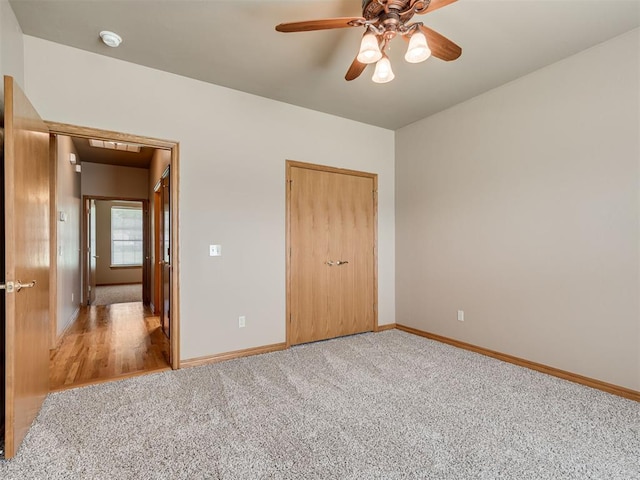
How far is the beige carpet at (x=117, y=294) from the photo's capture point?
6629mm

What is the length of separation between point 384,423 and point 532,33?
9.66 feet

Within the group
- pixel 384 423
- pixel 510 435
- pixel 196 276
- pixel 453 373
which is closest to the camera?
pixel 510 435

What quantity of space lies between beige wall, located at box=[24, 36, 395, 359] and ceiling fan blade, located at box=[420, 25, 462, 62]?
1950 millimetres

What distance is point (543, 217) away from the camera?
2912mm

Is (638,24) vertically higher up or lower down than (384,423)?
higher up

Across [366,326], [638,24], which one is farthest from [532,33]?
[366,326]

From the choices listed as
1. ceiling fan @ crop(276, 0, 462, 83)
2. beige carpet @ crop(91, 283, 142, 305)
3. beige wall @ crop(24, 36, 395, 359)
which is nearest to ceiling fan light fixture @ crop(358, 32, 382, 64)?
ceiling fan @ crop(276, 0, 462, 83)

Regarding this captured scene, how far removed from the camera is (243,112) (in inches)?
133

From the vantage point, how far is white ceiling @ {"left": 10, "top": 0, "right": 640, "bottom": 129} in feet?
7.06

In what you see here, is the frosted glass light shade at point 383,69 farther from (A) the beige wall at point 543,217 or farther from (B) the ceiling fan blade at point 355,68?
(A) the beige wall at point 543,217

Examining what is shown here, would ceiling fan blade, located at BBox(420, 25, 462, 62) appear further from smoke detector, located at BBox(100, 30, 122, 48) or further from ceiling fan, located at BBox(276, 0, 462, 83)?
smoke detector, located at BBox(100, 30, 122, 48)

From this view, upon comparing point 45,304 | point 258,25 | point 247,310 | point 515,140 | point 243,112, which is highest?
point 258,25

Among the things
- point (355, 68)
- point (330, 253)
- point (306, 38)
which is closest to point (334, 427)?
point (330, 253)

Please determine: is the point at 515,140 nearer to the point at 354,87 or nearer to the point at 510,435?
the point at 354,87
